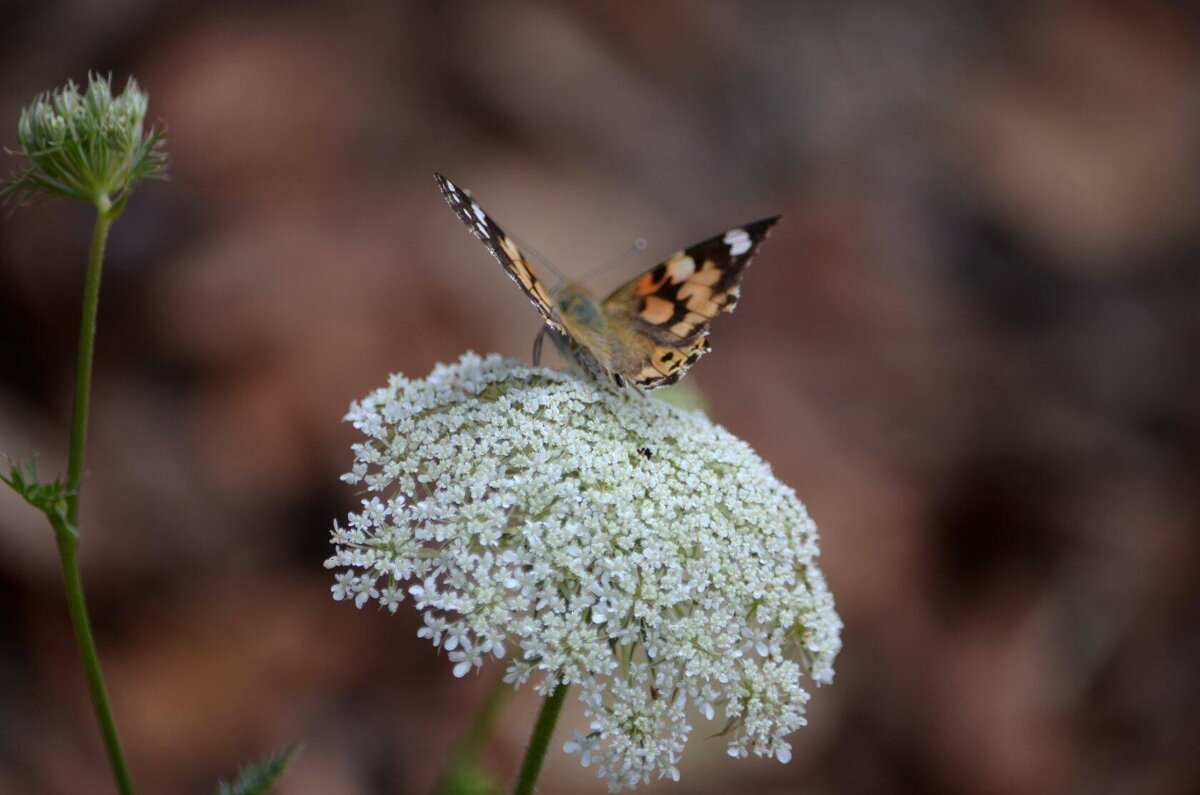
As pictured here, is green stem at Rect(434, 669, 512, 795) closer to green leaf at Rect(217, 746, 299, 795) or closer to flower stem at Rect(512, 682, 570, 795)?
flower stem at Rect(512, 682, 570, 795)

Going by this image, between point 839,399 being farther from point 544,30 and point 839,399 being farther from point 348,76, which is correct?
point 348,76

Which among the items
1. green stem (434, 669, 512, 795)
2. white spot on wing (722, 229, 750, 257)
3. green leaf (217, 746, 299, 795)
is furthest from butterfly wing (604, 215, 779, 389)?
green leaf (217, 746, 299, 795)

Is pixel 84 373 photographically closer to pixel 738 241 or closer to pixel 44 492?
pixel 44 492

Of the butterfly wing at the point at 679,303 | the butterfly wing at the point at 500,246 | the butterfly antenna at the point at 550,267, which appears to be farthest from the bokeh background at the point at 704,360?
the butterfly wing at the point at 500,246

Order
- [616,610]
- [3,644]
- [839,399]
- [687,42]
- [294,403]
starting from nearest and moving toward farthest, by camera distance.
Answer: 1. [616,610]
2. [3,644]
3. [294,403]
4. [839,399]
5. [687,42]

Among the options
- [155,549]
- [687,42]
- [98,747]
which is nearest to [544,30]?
[687,42]

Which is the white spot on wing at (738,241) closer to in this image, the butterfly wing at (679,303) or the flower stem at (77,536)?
the butterfly wing at (679,303)

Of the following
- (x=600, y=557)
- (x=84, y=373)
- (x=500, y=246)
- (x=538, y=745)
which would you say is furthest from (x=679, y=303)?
(x=84, y=373)
